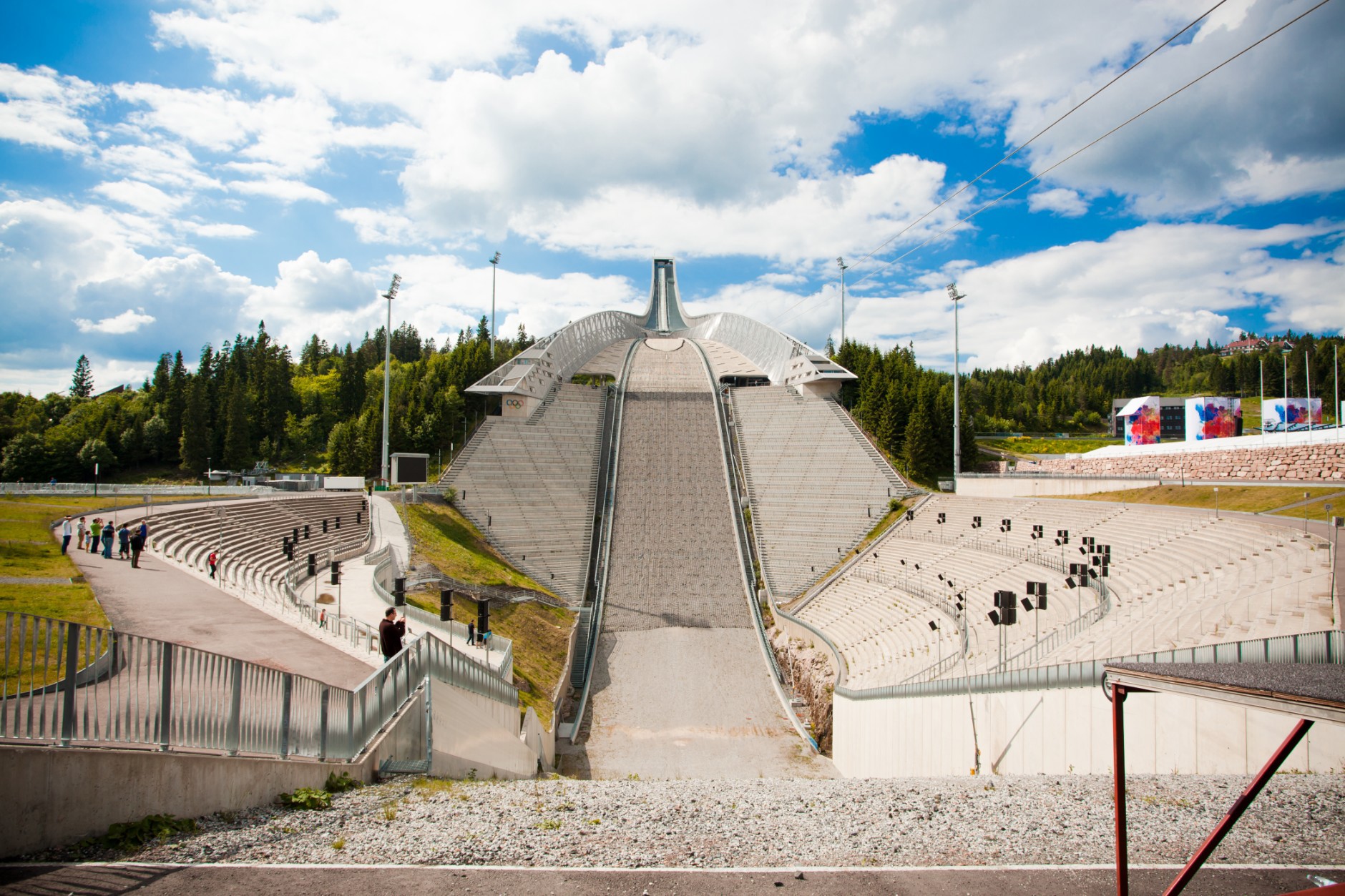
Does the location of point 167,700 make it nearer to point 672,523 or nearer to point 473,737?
point 473,737

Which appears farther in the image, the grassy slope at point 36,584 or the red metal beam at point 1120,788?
the grassy slope at point 36,584

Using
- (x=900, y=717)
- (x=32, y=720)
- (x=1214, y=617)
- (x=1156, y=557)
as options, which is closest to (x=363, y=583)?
(x=900, y=717)

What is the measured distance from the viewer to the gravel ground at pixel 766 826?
4820 millimetres

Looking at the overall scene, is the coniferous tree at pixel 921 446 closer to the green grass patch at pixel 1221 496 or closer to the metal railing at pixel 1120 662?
the green grass patch at pixel 1221 496

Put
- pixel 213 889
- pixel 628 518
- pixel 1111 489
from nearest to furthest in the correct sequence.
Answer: pixel 213 889
pixel 1111 489
pixel 628 518

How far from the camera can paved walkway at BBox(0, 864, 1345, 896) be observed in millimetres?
3939

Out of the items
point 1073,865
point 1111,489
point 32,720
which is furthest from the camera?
point 1111,489

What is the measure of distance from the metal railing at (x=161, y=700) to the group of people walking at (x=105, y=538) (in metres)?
12.6

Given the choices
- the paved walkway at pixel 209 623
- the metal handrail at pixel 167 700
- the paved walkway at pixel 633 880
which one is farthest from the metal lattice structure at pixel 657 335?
the paved walkway at pixel 633 880

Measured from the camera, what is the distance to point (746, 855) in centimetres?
503

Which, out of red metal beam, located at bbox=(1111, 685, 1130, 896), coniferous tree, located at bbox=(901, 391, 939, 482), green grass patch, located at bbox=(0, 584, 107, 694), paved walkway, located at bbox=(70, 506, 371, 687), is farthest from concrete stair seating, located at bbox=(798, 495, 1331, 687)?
green grass patch, located at bbox=(0, 584, 107, 694)

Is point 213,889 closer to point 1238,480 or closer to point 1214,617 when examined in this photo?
point 1214,617

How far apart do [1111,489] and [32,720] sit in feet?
128

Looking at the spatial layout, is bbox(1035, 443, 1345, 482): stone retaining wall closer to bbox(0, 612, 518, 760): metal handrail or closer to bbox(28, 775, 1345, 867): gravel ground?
bbox(28, 775, 1345, 867): gravel ground
